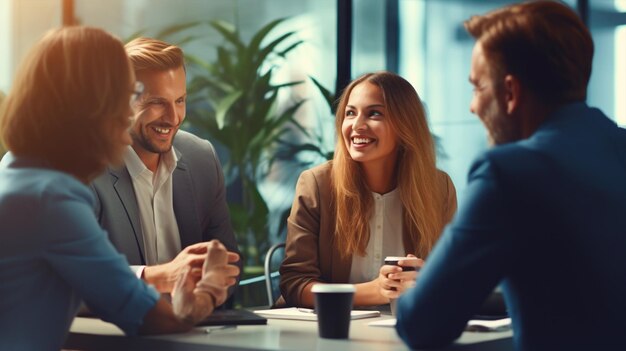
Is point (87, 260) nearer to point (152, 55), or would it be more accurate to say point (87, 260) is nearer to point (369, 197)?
point (152, 55)

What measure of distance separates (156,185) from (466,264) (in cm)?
146

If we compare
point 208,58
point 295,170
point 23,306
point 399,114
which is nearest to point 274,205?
point 295,170

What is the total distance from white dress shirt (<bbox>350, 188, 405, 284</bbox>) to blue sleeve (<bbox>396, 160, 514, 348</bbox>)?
141 centimetres

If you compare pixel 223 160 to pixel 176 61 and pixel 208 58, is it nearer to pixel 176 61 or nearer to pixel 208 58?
pixel 208 58

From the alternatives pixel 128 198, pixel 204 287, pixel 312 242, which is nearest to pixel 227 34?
pixel 312 242

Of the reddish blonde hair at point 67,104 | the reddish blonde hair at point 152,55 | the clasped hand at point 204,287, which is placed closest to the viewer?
the reddish blonde hair at point 67,104

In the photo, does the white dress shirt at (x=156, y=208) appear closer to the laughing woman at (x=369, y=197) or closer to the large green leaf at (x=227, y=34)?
the laughing woman at (x=369, y=197)

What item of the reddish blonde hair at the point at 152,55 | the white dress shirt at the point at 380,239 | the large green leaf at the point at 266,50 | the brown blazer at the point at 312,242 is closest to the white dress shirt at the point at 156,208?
the reddish blonde hair at the point at 152,55

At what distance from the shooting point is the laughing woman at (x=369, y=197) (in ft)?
10.4

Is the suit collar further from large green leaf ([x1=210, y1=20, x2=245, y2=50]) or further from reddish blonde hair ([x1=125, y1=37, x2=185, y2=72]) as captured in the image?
large green leaf ([x1=210, y1=20, x2=245, y2=50])

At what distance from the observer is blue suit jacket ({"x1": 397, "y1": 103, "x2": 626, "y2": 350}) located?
167 centimetres

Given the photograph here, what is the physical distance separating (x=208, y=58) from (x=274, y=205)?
97 centimetres

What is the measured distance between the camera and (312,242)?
10.5 ft

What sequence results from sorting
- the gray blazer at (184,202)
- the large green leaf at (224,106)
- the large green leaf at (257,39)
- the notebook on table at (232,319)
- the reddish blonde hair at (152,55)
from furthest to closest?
the large green leaf at (257,39)
the large green leaf at (224,106)
the reddish blonde hair at (152,55)
the gray blazer at (184,202)
the notebook on table at (232,319)
